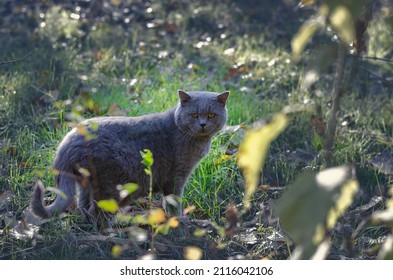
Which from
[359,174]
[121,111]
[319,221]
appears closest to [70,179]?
[121,111]

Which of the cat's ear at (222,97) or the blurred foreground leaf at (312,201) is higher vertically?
the blurred foreground leaf at (312,201)

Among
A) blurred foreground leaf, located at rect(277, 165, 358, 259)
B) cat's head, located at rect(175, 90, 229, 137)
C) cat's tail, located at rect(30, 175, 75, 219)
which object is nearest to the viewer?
blurred foreground leaf, located at rect(277, 165, 358, 259)

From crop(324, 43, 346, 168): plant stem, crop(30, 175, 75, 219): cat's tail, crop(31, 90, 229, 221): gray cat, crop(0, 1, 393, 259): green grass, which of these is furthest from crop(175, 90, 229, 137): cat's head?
crop(324, 43, 346, 168): plant stem

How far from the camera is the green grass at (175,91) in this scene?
3.80 metres

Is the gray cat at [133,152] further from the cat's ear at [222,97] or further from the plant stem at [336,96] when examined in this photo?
the plant stem at [336,96]

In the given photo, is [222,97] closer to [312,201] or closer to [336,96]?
Result: [336,96]

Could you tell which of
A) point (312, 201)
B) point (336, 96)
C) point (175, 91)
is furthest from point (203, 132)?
point (312, 201)

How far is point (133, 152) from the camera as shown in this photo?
342cm

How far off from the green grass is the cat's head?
0.25 metres

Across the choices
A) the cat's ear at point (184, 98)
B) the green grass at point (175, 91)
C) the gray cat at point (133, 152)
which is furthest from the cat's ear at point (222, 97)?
the green grass at point (175, 91)

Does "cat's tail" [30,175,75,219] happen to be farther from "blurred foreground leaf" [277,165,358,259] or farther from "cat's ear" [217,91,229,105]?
"blurred foreground leaf" [277,165,358,259]

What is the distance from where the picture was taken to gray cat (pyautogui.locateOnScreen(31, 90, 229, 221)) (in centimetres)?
325

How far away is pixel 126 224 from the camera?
11.2 feet

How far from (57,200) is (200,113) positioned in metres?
1.02
